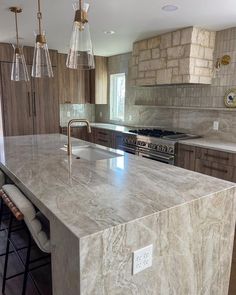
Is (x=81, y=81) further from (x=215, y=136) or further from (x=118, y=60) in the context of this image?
(x=215, y=136)

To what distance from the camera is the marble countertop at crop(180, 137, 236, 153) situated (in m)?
3.02

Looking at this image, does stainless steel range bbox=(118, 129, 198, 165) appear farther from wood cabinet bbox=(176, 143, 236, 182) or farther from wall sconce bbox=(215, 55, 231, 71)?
wall sconce bbox=(215, 55, 231, 71)

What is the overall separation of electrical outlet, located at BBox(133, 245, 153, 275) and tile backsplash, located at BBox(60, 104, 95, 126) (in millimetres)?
4897

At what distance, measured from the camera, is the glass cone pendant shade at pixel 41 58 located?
2.25 meters

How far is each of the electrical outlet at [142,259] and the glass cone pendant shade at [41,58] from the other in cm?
189

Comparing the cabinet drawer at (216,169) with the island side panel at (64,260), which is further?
the cabinet drawer at (216,169)

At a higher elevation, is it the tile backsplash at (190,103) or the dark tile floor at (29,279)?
the tile backsplash at (190,103)

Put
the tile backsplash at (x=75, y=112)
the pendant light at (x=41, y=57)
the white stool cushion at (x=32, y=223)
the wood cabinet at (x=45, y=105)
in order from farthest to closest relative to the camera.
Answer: the tile backsplash at (x=75, y=112) < the wood cabinet at (x=45, y=105) < the pendant light at (x=41, y=57) < the white stool cushion at (x=32, y=223)

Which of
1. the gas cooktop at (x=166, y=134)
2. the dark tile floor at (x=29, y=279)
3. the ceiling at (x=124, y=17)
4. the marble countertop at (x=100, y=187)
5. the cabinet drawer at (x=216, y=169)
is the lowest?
the dark tile floor at (x=29, y=279)

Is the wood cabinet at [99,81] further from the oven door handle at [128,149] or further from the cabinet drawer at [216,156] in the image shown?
the cabinet drawer at [216,156]

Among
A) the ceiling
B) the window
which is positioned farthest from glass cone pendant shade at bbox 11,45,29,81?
the window

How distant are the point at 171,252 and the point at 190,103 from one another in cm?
307

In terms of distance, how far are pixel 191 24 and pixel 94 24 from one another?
1.24 m

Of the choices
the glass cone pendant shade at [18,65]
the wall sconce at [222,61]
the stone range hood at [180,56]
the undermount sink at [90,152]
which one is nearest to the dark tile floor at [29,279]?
the undermount sink at [90,152]
